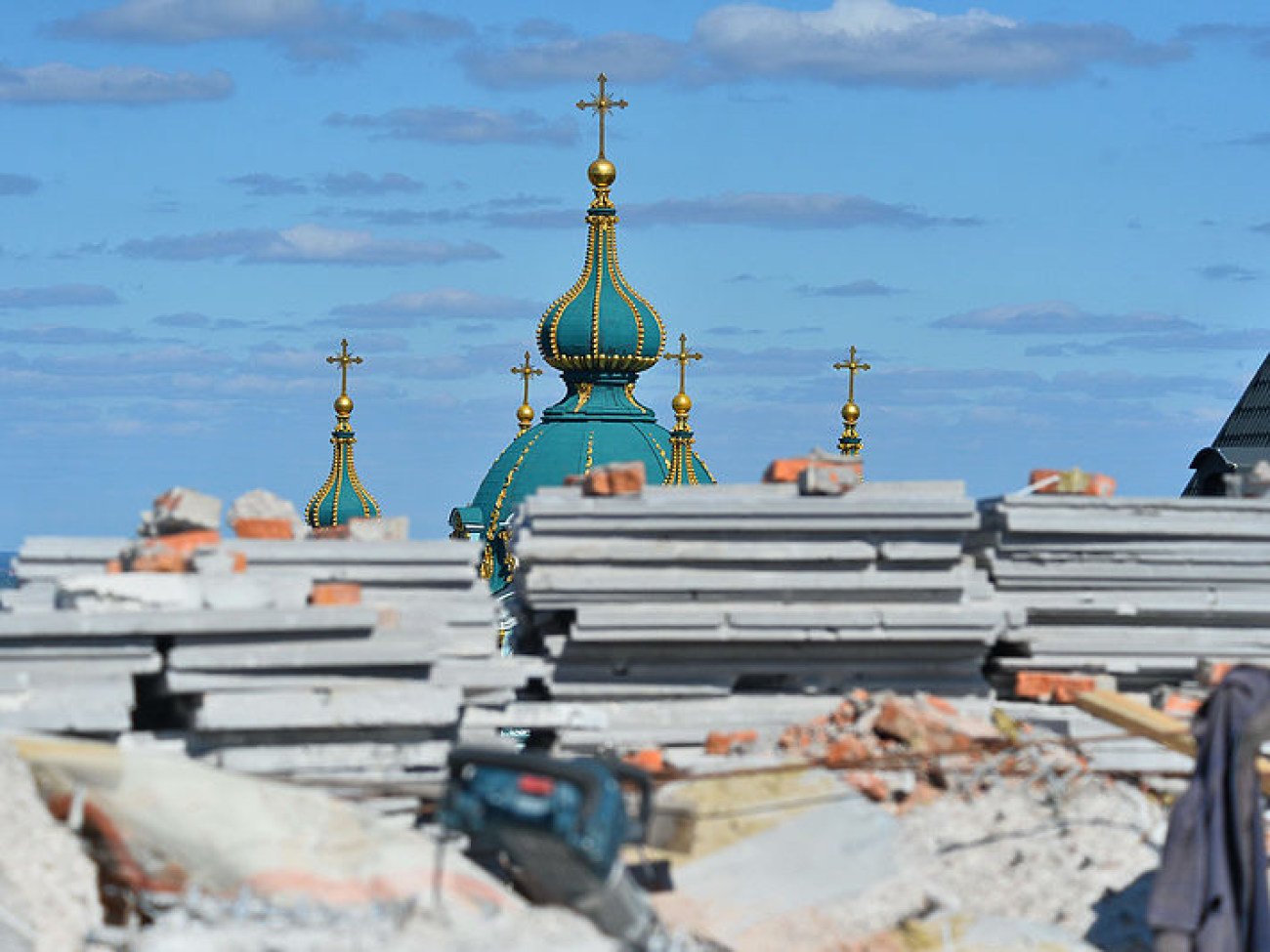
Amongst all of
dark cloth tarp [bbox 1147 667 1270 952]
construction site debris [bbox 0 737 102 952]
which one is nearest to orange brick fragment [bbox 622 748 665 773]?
dark cloth tarp [bbox 1147 667 1270 952]

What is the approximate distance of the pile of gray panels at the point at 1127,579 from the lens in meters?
12.8

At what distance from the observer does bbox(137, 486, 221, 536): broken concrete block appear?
476 inches

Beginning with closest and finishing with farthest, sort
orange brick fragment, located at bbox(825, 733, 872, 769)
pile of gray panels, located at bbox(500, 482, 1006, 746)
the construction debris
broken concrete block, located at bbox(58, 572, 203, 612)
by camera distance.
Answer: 1. the construction debris
2. broken concrete block, located at bbox(58, 572, 203, 612)
3. orange brick fragment, located at bbox(825, 733, 872, 769)
4. pile of gray panels, located at bbox(500, 482, 1006, 746)

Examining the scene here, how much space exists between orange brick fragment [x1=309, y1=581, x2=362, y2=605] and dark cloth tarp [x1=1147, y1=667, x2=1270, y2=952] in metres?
3.97

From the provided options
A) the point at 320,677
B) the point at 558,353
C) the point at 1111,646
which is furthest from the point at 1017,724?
the point at 558,353

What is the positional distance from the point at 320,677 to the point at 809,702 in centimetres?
265

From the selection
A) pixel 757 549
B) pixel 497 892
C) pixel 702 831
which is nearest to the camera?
pixel 497 892

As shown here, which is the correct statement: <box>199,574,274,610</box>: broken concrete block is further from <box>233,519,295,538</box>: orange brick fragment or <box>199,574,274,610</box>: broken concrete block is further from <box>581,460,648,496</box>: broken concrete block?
<box>581,460,648,496</box>: broken concrete block

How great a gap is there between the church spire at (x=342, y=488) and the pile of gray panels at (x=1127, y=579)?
109ft

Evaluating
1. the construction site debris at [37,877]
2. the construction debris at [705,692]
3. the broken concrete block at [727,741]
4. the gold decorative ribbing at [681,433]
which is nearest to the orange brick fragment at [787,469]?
the construction debris at [705,692]

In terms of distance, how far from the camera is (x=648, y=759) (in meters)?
11.8

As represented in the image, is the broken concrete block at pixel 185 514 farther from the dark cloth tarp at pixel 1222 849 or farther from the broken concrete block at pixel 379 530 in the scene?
the dark cloth tarp at pixel 1222 849

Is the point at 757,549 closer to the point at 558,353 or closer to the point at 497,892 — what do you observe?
the point at 497,892

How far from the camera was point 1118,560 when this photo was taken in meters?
12.9
